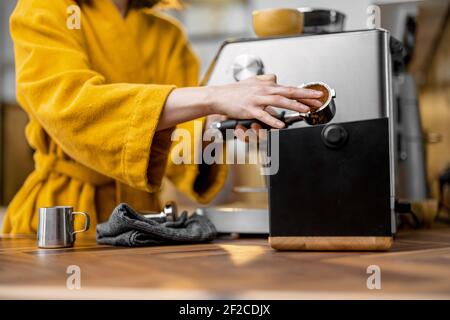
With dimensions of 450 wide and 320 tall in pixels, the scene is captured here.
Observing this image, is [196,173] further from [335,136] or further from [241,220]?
[335,136]

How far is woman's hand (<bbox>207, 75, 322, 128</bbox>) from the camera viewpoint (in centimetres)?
85

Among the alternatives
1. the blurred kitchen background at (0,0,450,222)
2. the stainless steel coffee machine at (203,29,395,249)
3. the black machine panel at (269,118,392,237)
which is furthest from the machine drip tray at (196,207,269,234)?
the blurred kitchen background at (0,0,450,222)

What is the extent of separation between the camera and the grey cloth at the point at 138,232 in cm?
86

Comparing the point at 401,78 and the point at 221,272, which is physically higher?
the point at 401,78

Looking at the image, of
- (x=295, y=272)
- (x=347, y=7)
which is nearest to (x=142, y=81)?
(x=295, y=272)

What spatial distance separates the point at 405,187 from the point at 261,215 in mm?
829

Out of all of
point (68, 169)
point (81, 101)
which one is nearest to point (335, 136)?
point (81, 101)

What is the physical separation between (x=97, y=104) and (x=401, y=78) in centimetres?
112

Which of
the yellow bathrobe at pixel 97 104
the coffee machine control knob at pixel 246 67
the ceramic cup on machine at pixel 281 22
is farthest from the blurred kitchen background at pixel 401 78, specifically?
the yellow bathrobe at pixel 97 104

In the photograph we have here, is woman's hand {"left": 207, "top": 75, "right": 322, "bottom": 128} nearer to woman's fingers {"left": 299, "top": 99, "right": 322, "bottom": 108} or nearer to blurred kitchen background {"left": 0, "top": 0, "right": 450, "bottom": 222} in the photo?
woman's fingers {"left": 299, "top": 99, "right": 322, "bottom": 108}

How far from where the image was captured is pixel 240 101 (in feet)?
2.89

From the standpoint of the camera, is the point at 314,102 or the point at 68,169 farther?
the point at 68,169

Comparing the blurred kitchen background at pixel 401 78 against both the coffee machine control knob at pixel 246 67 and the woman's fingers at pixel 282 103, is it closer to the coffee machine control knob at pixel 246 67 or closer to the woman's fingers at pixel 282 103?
the coffee machine control knob at pixel 246 67

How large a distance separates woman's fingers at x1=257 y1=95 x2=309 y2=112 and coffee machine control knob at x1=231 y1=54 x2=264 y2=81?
0.15 metres
